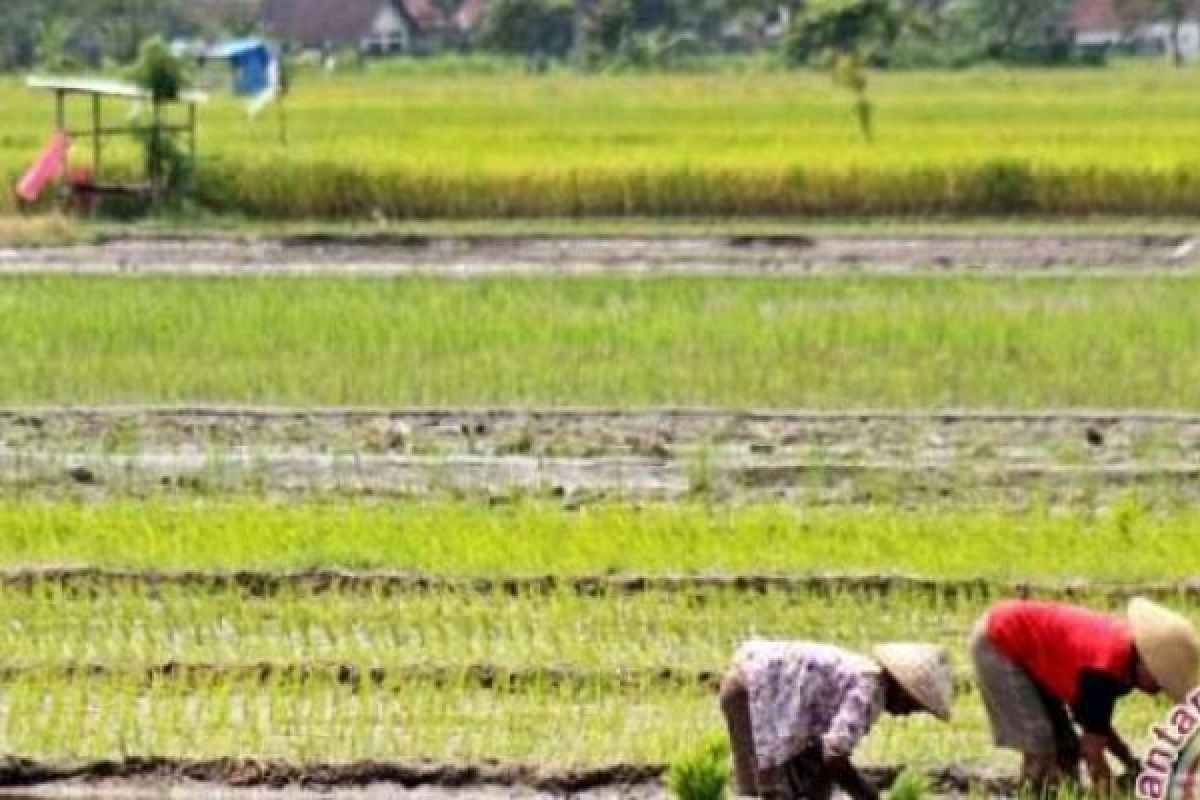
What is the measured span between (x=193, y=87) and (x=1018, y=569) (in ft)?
58.9

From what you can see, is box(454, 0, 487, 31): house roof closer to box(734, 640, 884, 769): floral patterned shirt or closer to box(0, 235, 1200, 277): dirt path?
box(0, 235, 1200, 277): dirt path

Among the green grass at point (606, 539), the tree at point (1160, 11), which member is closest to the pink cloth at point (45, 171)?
the green grass at point (606, 539)

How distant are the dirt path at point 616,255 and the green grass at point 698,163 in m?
2.00

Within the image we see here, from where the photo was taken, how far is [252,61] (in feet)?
96.2

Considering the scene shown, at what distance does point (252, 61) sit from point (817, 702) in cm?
2388

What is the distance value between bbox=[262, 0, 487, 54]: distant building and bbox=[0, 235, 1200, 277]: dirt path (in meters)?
46.2

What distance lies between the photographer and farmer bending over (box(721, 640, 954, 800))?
6.05 m

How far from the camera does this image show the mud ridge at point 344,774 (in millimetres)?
6934

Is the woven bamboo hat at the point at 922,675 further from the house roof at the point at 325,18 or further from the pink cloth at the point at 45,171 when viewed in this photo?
the house roof at the point at 325,18

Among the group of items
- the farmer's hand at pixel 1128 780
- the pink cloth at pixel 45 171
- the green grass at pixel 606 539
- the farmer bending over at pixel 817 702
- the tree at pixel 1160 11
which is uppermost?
the farmer bending over at pixel 817 702

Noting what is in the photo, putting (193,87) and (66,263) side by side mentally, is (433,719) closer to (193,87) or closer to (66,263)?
(66,263)

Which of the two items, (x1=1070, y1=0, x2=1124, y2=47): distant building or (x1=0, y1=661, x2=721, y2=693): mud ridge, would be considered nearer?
(x1=0, y1=661, x2=721, y2=693): mud ridge

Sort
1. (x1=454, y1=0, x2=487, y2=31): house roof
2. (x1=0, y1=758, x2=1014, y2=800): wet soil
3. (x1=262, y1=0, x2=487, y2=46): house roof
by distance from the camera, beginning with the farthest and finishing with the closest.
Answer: (x1=454, y1=0, x2=487, y2=31): house roof, (x1=262, y1=0, x2=487, y2=46): house roof, (x1=0, y1=758, x2=1014, y2=800): wet soil

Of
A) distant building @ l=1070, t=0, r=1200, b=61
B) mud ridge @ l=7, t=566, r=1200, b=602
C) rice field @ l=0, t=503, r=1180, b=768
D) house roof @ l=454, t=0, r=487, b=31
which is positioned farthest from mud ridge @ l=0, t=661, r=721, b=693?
house roof @ l=454, t=0, r=487, b=31
